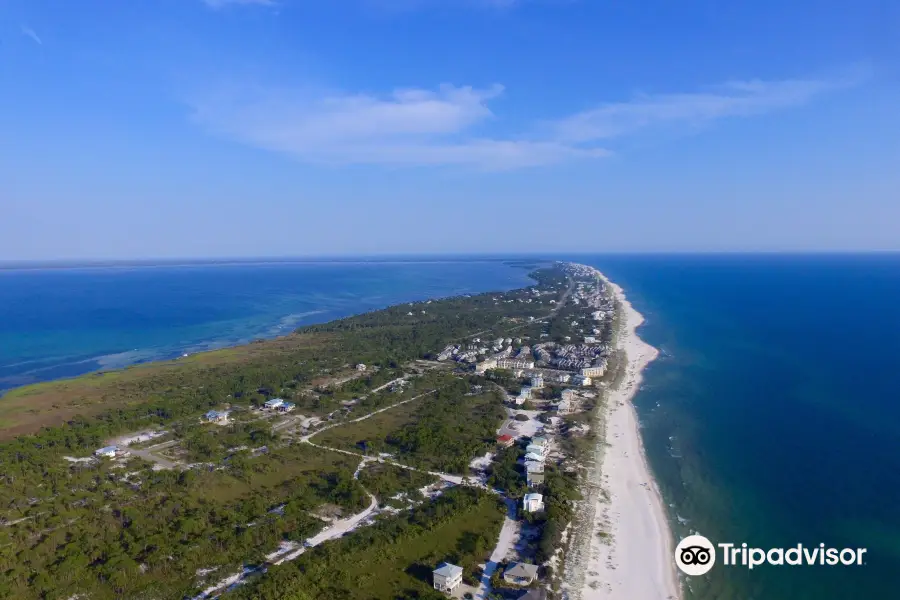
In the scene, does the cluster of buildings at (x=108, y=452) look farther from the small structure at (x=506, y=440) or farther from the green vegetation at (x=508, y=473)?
the small structure at (x=506, y=440)

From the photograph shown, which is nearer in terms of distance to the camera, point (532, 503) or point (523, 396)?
point (532, 503)

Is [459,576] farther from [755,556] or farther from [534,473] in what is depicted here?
[755,556]

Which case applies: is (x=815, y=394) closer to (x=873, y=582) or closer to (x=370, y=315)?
(x=873, y=582)

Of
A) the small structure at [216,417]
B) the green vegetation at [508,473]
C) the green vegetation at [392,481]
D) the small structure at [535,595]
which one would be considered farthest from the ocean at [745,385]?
the small structure at [216,417]

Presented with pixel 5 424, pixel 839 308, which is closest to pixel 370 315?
pixel 5 424

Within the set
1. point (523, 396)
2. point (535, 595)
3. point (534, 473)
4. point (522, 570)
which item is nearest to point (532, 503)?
point (534, 473)

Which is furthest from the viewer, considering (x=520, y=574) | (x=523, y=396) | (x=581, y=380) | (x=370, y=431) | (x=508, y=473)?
(x=581, y=380)

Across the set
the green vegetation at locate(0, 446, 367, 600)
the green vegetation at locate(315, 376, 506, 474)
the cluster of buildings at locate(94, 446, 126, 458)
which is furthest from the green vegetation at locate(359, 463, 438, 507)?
the cluster of buildings at locate(94, 446, 126, 458)
